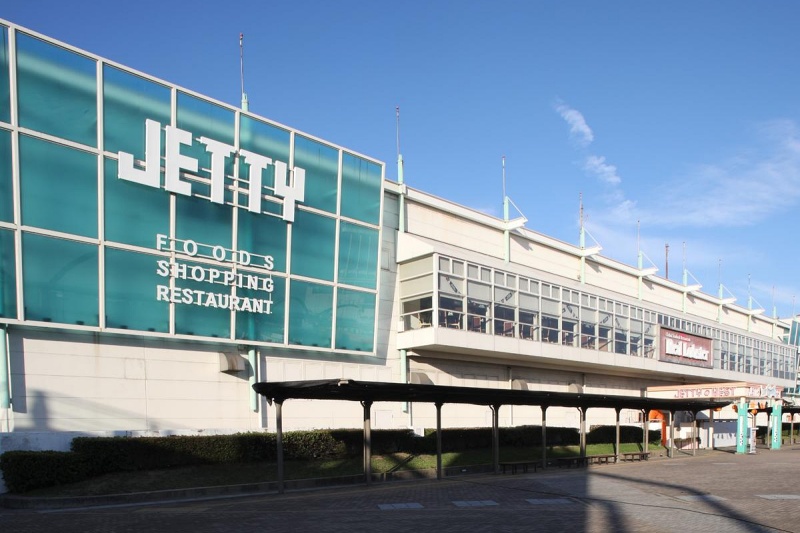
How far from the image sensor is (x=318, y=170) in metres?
27.0

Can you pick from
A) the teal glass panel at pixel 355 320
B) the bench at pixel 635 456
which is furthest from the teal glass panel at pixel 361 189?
the bench at pixel 635 456

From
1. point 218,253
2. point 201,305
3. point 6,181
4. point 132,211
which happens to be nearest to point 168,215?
point 132,211

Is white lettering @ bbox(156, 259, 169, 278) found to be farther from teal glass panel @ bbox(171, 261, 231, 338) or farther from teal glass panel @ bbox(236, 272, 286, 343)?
teal glass panel @ bbox(236, 272, 286, 343)

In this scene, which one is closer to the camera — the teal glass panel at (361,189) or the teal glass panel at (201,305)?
the teal glass panel at (201,305)

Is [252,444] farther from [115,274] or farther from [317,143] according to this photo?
[317,143]

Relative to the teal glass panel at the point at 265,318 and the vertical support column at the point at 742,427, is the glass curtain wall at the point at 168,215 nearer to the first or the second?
the teal glass panel at the point at 265,318

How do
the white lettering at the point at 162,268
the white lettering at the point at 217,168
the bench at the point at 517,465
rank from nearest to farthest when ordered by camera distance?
1. the white lettering at the point at 162,268
2. the white lettering at the point at 217,168
3. the bench at the point at 517,465

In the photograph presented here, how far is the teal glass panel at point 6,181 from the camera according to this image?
62.3 ft

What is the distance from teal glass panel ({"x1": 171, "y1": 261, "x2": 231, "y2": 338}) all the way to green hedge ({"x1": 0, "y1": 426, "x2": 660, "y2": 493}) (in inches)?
135

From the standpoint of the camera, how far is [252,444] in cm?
2272

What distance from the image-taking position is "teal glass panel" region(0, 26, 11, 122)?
62.7ft

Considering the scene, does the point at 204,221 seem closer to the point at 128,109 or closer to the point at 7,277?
the point at 128,109

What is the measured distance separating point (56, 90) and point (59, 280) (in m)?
5.34

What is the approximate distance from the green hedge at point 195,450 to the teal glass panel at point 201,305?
3434 millimetres
